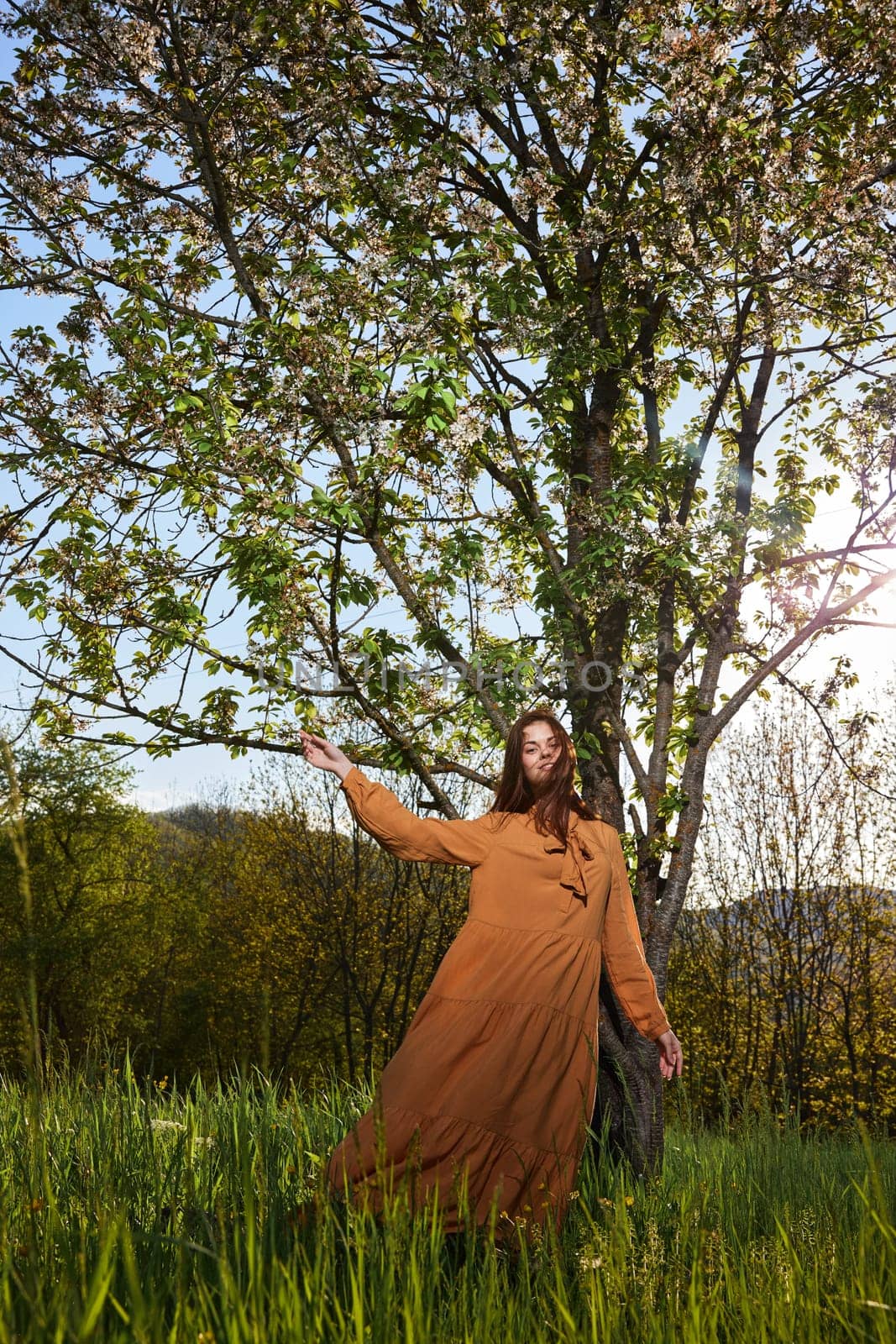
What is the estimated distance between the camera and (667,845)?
682cm

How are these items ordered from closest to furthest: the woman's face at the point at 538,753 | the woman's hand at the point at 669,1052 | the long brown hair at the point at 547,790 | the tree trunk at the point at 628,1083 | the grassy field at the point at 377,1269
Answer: the grassy field at the point at 377,1269 → the woman's hand at the point at 669,1052 → the long brown hair at the point at 547,790 → the woman's face at the point at 538,753 → the tree trunk at the point at 628,1083

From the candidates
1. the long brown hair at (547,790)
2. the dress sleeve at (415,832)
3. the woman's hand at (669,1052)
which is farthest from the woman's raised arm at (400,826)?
the woman's hand at (669,1052)

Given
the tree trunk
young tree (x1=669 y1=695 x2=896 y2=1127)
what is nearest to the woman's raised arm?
the tree trunk

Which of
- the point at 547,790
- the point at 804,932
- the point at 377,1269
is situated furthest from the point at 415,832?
the point at 804,932

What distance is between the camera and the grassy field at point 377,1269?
4.63 ft

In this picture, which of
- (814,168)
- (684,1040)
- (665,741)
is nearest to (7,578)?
(665,741)

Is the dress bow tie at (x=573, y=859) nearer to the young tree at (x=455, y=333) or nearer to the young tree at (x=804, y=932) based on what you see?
the young tree at (x=455, y=333)

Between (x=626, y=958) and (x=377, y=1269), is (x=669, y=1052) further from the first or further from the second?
(x=377, y=1269)

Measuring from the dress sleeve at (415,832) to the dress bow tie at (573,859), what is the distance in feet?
0.85

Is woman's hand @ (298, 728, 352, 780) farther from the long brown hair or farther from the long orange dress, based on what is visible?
the long brown hair

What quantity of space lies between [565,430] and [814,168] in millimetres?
2594

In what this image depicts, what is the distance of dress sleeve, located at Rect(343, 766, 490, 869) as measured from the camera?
3.71 m

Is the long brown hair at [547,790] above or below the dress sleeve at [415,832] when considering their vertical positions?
above

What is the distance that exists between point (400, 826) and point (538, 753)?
67 centimetres
